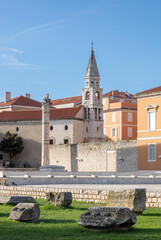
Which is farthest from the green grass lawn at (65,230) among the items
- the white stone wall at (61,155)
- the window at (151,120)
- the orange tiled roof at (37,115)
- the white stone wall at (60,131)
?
the orange tiled roof at (37,115)

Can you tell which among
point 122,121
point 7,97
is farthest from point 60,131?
point 7,97

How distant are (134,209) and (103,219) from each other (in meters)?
3.33

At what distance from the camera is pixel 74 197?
1798 centimetres

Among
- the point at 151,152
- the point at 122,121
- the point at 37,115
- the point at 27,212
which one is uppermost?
the point at 37,115

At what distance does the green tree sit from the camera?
62.8m

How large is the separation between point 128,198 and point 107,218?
10.0 ft

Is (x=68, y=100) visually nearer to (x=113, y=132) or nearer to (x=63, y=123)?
(x=113, y=132)

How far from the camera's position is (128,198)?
479 inches

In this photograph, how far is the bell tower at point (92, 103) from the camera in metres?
66.8

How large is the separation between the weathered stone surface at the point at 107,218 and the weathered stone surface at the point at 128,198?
2.72 meters

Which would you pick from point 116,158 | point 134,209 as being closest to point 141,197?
point 134,209

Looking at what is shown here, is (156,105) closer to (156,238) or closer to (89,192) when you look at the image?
(89,192)

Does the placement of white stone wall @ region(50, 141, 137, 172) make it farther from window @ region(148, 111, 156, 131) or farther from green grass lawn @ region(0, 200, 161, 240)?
green grass lawn @ region(0, 200, 161, 240)

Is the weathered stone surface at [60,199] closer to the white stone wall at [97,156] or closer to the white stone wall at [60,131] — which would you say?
the white stone wall at [97,156]
